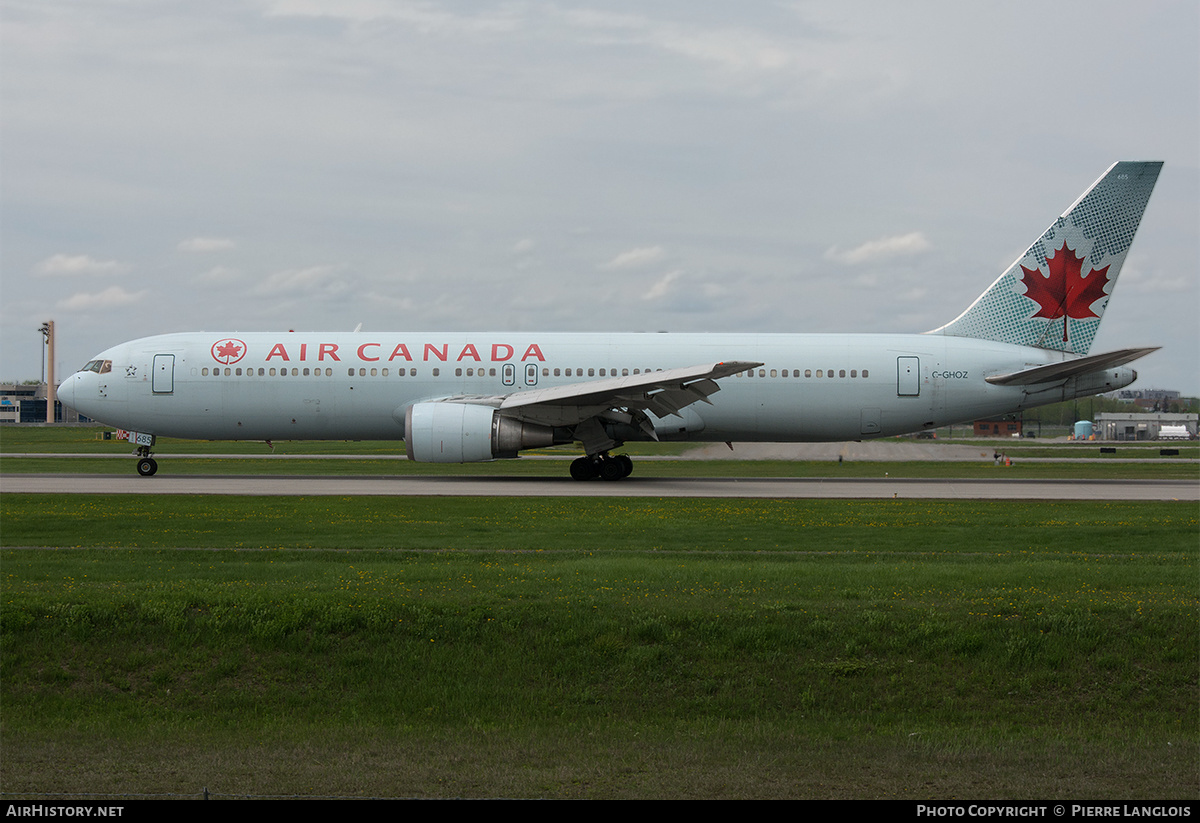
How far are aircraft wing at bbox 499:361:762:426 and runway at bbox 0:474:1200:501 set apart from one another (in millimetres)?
1977

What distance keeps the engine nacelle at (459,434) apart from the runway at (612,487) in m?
0.90

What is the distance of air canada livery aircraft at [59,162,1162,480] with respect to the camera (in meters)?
30.3

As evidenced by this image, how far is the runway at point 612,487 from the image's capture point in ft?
82.7

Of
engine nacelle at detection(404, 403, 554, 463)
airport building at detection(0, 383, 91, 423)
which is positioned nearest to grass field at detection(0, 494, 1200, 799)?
engine nacelle at detection(404, 403, 554, 463)

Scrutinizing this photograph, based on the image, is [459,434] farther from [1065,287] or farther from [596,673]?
[1065,287]

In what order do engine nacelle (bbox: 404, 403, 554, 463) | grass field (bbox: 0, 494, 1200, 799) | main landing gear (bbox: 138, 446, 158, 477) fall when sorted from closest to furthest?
grass field (bbox: 0, 494, 1200, 799), engine nacelle (bbox: 404, 403, 554, 463), main landing gear (bbox: 138, 446, 158, 477)

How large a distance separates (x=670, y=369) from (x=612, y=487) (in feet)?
15.1

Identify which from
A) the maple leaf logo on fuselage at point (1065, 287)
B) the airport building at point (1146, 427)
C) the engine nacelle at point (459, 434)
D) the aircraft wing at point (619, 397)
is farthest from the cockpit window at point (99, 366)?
the airport building at point (1146, 427)

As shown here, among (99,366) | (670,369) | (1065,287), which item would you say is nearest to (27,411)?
(99,366)

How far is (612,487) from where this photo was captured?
2750 centimetres

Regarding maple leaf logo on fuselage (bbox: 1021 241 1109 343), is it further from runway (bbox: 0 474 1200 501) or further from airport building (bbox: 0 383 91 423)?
airport building (bbox: 0 383 91 423)

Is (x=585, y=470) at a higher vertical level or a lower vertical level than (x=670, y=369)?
lower

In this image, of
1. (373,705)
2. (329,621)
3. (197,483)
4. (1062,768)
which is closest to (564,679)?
(373,705)
